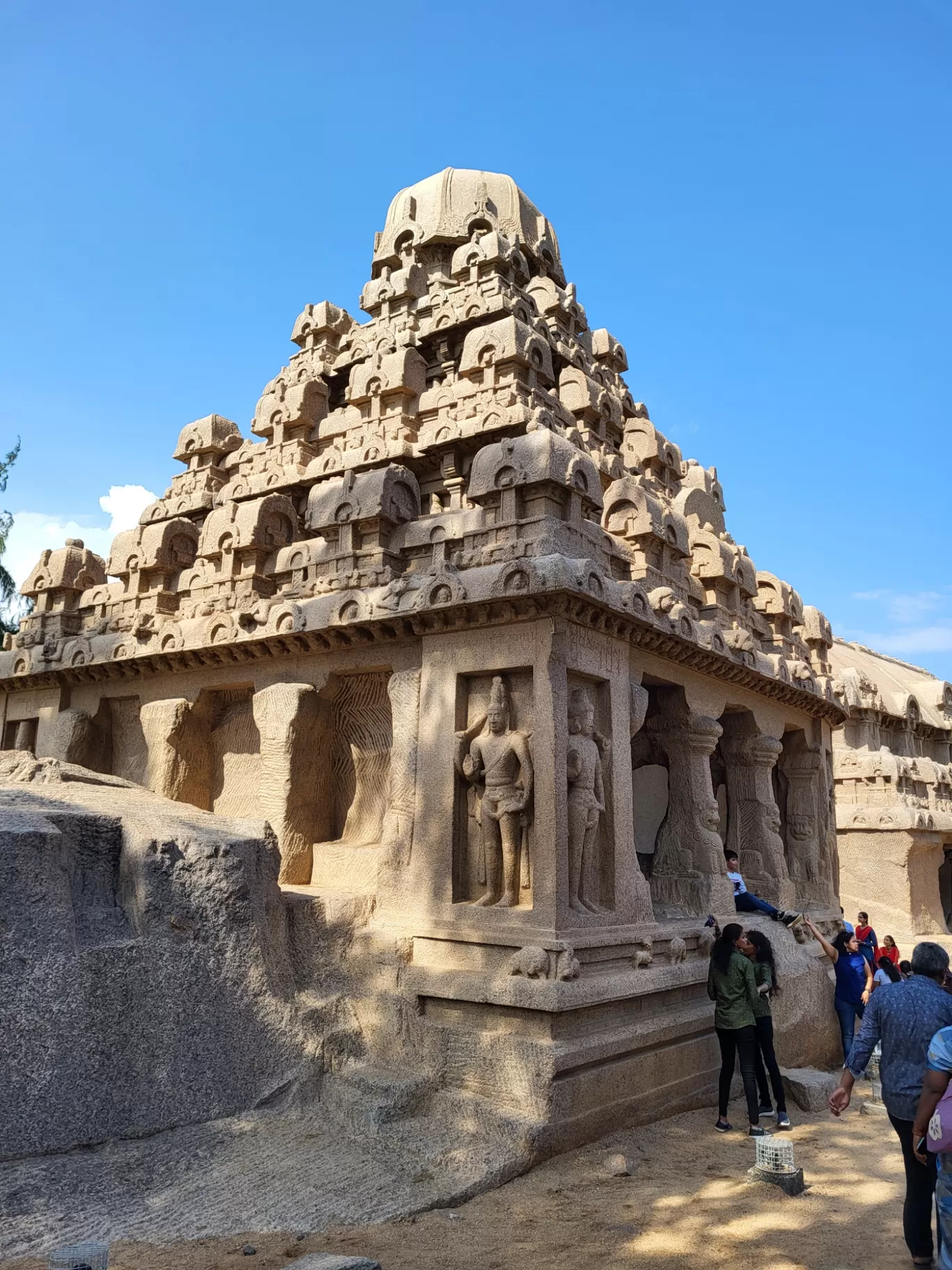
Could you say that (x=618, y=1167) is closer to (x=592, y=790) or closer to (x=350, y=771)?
(x=592, y=790)

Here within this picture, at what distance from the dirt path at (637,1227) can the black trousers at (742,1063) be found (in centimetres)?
46

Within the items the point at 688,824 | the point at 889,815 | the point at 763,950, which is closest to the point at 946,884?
the point at 889,815

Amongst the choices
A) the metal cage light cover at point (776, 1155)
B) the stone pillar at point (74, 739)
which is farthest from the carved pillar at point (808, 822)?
the stone pillar at point (74, 739)

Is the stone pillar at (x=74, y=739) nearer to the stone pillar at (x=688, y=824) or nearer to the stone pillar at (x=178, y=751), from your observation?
the stone pillar at (x=178, y=751)

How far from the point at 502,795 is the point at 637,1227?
3256 mm

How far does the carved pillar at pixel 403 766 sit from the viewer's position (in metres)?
8.77

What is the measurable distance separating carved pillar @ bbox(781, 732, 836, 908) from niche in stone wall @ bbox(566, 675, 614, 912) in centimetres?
602

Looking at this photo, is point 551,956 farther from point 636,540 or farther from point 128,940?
point 636,540

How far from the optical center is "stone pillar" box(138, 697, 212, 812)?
35.3ft

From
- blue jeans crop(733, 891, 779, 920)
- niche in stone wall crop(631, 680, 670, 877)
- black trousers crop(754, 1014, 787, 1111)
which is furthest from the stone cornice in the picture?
black trousers crop(754, 1014, 787, 1111)

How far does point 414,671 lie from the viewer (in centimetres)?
908

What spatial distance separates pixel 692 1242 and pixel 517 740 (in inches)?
148

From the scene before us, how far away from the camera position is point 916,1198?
5.20 metres

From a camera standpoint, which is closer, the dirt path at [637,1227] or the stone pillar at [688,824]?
the dirt path at [637,1227]
